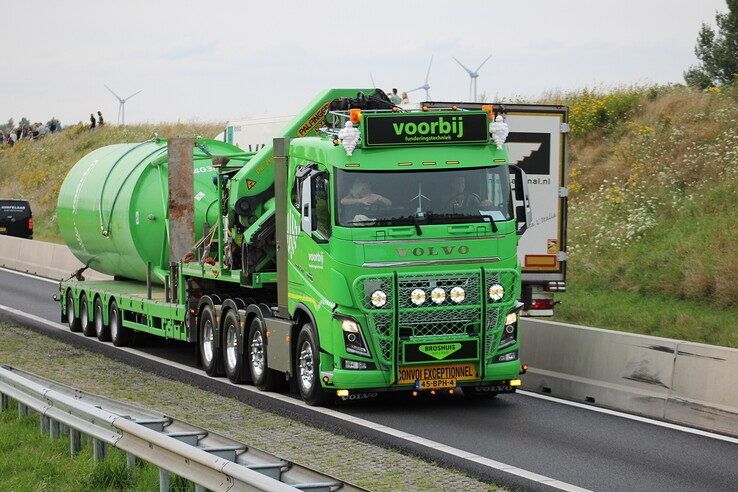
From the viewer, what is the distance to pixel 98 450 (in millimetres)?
11336

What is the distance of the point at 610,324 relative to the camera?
23.4 m

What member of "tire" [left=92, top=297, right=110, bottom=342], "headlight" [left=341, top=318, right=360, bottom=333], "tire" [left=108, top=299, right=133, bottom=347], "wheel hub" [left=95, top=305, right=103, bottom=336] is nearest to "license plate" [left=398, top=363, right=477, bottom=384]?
"headlight" [left=341, top=318, right=360, bottom=333]

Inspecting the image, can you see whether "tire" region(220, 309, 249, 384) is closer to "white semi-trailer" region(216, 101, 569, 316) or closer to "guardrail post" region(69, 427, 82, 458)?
"white semi-trailer" region(216, 101, 569, 316)

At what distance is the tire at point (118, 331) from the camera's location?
77.3ft

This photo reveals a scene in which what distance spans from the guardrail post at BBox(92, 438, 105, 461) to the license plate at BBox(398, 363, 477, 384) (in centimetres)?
453

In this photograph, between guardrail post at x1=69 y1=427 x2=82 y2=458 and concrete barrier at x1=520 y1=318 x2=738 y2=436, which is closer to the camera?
guardrail post at x1=69 y1=427 x2=82 y2=458

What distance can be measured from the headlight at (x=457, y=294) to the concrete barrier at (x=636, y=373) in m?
2.16

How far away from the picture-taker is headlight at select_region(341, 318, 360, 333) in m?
15.0

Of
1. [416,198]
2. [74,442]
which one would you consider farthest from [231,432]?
[416,198]

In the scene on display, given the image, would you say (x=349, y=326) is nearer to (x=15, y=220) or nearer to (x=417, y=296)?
(x=417, y=296)

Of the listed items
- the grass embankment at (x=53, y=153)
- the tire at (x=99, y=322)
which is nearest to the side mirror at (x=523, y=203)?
the tire at (x=99, y=322)

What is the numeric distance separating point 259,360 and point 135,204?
6063 mm

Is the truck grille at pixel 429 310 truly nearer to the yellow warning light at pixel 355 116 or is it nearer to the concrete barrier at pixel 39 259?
the yellow warning light at pixel 355 116

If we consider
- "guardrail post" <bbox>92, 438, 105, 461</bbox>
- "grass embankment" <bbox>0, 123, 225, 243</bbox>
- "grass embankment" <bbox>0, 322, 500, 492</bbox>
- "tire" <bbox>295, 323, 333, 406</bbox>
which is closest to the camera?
"grass embankment" <bbox>0, 322, 500, 492</bbox>
